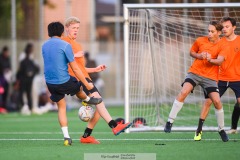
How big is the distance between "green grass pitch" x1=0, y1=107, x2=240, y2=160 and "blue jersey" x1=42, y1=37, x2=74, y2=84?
1008 mm

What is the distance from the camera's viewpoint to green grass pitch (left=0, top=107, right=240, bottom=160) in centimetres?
1048

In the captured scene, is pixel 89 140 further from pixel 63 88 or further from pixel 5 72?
pixel 5 72

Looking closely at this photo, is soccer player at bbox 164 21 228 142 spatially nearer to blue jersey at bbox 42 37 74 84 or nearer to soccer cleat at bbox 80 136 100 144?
soccer cleat at bbox 80 136 100 144

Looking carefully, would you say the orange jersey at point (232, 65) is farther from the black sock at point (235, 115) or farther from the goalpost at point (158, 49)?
the goalpost at point (158, 49)

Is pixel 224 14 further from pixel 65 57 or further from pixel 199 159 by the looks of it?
pixel 199 159

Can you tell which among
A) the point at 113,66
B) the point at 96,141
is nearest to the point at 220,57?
the point at 96,141

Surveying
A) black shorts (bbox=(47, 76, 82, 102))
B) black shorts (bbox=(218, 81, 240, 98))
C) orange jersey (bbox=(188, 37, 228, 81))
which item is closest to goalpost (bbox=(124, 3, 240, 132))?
black shorts (bbox=(218, 81, 240, 98))

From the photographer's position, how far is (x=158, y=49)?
1773cm

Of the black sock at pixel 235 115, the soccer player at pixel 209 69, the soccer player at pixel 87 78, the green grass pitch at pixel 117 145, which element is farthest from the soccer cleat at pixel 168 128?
the black sock at pixel 235 115

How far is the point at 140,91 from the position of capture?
17344mm

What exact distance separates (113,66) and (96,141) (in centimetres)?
1704

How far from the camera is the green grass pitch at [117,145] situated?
10.5 meters

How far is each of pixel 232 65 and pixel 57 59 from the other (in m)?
3.56

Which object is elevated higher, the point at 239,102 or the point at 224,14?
the point at 224,14
